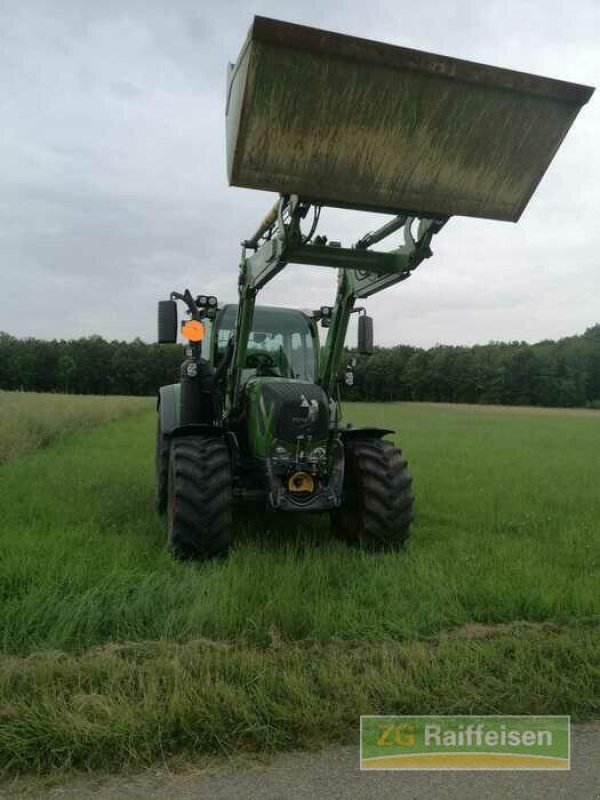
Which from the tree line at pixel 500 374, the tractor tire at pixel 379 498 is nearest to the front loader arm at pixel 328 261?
the tractor tire at pixel 379 498

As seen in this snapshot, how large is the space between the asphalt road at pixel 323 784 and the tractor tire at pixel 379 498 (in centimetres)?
299

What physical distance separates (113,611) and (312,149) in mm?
3149

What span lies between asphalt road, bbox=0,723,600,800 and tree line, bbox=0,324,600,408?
6039 cm

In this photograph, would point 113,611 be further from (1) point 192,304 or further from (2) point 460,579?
(1) point 192,304

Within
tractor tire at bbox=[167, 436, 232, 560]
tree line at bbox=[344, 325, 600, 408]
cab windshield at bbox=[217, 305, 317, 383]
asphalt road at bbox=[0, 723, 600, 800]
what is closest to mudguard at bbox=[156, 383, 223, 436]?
tractor tire at bbox=[167, 436, 232, 560]

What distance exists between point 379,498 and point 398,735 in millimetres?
2876

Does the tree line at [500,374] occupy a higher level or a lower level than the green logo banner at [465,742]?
higher

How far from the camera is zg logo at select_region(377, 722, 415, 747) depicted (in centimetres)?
304

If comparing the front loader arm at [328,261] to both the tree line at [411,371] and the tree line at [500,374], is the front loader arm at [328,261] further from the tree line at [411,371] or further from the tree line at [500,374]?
the tree line at [500,374]

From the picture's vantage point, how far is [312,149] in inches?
176

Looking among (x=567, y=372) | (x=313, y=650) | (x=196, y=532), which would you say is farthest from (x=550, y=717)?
(x=567, y=372)

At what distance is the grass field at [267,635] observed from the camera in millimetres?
3016

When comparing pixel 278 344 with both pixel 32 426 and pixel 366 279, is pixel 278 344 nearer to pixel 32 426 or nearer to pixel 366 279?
pixel 366 279

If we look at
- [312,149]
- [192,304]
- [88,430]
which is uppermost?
[312,149]
